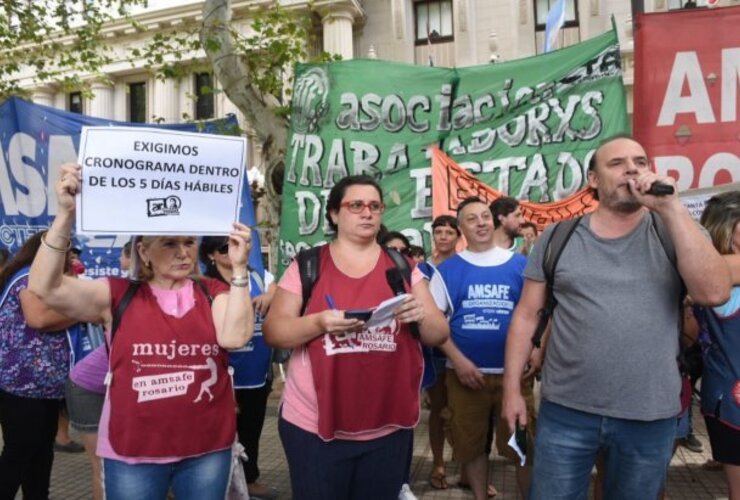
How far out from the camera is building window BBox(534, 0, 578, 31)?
1502cm

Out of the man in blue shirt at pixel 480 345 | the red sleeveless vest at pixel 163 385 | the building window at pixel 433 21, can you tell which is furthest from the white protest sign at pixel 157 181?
the building window at pixel 433 21

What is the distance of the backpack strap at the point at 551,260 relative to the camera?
2270mm

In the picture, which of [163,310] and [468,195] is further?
[468,195]

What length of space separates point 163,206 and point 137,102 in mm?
20693

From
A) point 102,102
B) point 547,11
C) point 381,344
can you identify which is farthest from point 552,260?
point 102,102

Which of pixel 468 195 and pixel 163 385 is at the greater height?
pixel 468 195

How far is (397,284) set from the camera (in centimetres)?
233

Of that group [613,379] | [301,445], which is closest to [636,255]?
[613,379]

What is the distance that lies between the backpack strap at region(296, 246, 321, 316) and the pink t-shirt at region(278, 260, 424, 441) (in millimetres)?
23

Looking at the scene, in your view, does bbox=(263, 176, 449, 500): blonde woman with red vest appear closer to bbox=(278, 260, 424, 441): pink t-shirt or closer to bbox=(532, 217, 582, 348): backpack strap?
bbox=(278, 260, 424, 441): pink t-shirt

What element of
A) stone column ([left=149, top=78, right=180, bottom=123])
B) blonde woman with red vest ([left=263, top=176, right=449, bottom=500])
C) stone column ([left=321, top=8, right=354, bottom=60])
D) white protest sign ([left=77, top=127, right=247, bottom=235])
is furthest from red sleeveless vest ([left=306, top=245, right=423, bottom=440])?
stone column ([left=149, top=78, right=180, bottom=123])

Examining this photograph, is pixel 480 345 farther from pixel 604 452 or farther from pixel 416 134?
pixel 416 134

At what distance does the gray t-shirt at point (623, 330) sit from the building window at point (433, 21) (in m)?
14.9

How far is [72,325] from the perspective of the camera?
3.07 meters
